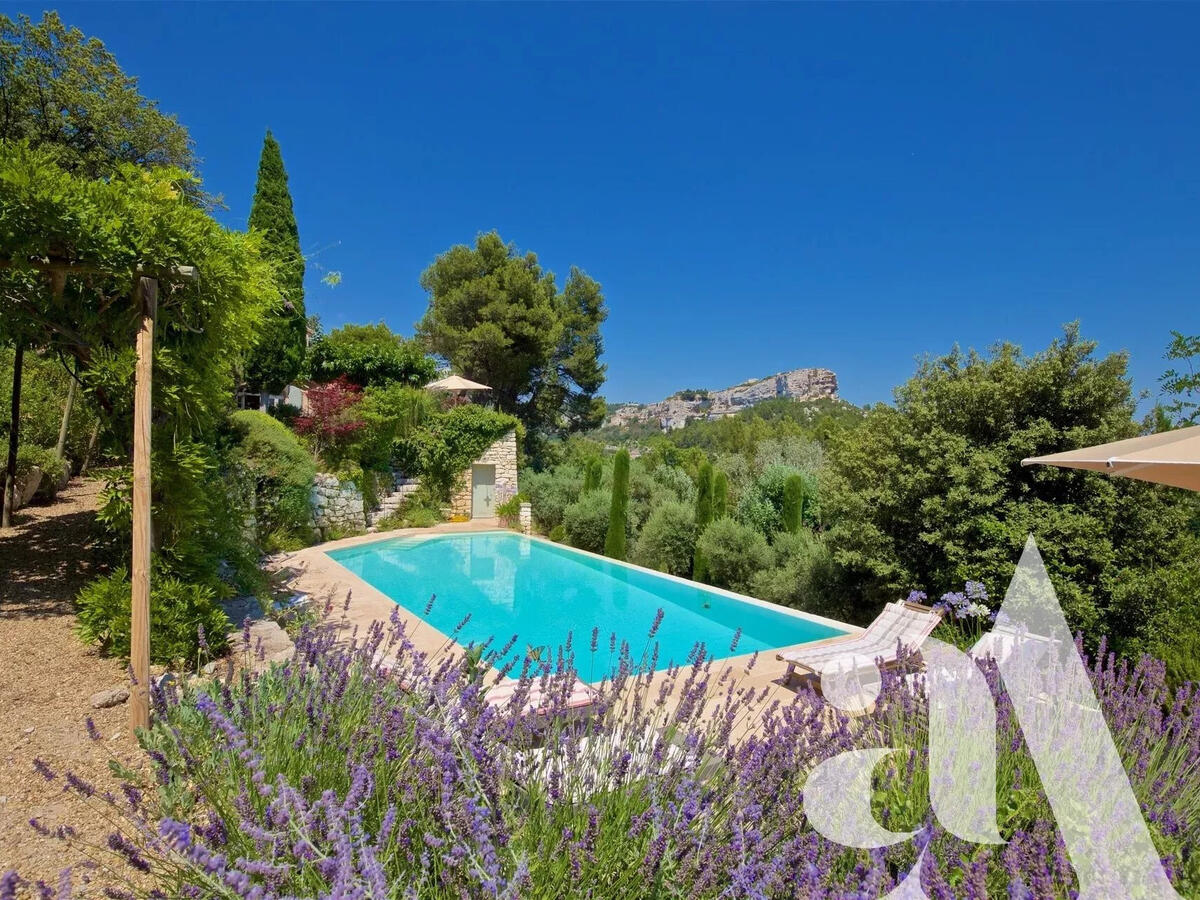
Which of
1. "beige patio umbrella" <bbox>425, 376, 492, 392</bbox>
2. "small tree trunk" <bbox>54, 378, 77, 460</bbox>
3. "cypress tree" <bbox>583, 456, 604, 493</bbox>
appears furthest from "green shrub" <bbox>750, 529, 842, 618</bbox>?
"small tree trunk" <bbox>54, 378, 77, 460</bbox>

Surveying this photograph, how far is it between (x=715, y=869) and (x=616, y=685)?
80 cm

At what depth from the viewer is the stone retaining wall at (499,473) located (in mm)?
16641

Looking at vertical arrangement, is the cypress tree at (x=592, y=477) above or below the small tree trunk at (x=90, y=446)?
below

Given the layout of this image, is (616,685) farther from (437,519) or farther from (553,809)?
(437,519)

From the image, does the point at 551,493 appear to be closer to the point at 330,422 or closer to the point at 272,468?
the point at 330,422

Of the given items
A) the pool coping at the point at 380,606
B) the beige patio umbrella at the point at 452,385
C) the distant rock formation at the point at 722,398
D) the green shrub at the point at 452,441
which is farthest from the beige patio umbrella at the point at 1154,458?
the distant rock formation at the point at 722,398

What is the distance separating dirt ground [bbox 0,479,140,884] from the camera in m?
2.51

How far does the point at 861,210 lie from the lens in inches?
851

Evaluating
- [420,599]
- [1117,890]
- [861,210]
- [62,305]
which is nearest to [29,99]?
[62,305]

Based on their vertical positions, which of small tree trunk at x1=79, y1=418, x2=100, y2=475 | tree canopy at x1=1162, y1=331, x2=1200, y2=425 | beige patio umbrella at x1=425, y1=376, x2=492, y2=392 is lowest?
small tree trunk at x1=79, y1=418, x2=100, y2=475

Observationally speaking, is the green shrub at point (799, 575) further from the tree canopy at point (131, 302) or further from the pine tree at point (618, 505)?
the tree canopy at point (131, 302)

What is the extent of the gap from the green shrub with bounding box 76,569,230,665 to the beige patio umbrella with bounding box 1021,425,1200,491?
6006 mm

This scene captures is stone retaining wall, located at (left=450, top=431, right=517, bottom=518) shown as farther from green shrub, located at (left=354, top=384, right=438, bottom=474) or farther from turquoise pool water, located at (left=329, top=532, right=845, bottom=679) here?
turquoise pool water, located at (left=329, top=532, right=845, bottom=679)

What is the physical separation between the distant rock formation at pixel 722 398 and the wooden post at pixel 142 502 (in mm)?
67423
